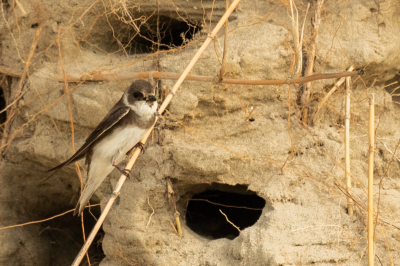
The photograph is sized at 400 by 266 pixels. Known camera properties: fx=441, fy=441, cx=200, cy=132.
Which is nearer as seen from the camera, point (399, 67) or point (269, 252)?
point (269, 252)

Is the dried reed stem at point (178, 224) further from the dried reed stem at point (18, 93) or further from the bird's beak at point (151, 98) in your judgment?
the dried reed stem at point (18, 93)

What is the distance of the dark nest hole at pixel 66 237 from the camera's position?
3.70 metres

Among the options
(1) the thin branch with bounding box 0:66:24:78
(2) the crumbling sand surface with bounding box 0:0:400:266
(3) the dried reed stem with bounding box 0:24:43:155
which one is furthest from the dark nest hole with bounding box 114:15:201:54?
(1) the thin branch with bounding box 0:66:24:78

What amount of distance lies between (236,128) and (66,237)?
1.99 metres

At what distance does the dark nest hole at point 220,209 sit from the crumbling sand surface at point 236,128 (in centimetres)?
25

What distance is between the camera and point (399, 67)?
2914mm

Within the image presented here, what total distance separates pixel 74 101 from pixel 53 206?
3.63 feet

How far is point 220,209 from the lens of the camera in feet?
10.5

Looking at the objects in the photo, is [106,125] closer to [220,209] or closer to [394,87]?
[220,209]

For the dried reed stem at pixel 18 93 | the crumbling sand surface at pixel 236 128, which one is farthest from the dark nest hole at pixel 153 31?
the dried reed stem at pixel 18 93

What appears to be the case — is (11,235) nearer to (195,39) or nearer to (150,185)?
(150,185)

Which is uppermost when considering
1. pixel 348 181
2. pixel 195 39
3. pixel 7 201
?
pixel 195 39

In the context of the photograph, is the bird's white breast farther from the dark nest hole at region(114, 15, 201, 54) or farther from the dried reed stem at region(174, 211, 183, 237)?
the dark nest hole at region(114, 15, 201, 54)

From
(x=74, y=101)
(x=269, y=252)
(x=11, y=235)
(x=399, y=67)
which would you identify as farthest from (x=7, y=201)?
(x=399, y=67)
